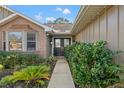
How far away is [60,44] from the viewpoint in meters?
28.8

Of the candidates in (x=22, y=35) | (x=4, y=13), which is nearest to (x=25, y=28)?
(x=22, y=35)

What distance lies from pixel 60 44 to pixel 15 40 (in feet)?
31.4

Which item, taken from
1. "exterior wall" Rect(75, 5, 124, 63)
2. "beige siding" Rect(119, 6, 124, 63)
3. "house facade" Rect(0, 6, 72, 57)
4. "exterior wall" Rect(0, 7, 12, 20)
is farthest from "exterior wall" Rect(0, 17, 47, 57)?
"beige siding" Rect(119, 6, 124, 63)

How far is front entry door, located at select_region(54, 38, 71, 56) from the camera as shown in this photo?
2837 centimetres

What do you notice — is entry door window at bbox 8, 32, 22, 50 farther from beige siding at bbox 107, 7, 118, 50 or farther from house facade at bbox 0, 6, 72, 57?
beige siding at bbox 107, 7, 118, 50

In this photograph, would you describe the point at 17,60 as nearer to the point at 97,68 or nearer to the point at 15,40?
the point at 15,40

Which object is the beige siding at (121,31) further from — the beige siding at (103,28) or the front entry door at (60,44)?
the front entry door at (60,44)

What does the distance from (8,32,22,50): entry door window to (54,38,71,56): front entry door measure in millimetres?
8665

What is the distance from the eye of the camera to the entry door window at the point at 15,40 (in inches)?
780

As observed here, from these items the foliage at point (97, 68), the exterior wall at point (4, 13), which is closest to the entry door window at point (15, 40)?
the exterior wall at point (4, 13)

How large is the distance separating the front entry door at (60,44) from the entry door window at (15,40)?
866 centimetres

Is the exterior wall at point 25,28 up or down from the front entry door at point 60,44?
up
